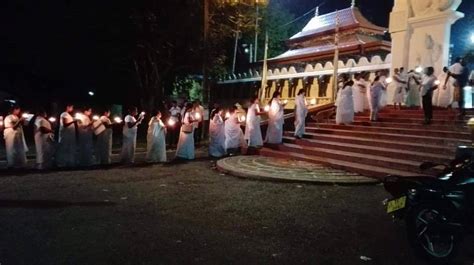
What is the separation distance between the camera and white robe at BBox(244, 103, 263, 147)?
14508 mm

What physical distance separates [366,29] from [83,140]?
74.6ft

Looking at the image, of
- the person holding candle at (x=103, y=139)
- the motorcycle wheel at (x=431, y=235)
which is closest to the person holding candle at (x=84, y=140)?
the person holding candle at (x=103, y=139)

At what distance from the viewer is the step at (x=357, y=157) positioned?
1012 cm

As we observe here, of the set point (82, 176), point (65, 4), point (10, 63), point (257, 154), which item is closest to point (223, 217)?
point (82, 176)

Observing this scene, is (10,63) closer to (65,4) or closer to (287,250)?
(65,4)

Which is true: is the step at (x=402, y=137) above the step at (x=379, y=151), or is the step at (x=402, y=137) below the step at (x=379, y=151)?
above

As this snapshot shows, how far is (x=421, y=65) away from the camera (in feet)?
55.1

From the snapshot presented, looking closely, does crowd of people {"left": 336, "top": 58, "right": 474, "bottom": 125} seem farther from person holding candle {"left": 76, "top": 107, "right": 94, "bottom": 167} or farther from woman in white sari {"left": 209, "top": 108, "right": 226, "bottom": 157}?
person holding candle {"left": 76, "top": 107, "right": 94, "bottom": 167}

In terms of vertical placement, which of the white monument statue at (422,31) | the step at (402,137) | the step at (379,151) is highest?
the white monument statue at (422,31)

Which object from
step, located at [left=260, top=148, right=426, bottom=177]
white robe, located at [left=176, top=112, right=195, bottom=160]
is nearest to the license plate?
step, located at [left=260, top=148, right=426, bottom=177]

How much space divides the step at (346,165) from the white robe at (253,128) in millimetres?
671

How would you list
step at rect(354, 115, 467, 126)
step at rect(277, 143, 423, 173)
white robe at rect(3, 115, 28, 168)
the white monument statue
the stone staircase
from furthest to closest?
1. the white monument statue
2. step at rect(354, 115, 467, 126)
3. white robe at rect(3, 115, 28, 168)
4. the stone staircase
5. step at rect(277, 143, 423, 173)

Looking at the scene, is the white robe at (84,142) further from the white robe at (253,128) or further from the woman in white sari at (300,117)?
the woman in white sari at (300,117)

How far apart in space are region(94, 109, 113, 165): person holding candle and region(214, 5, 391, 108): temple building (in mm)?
15483
